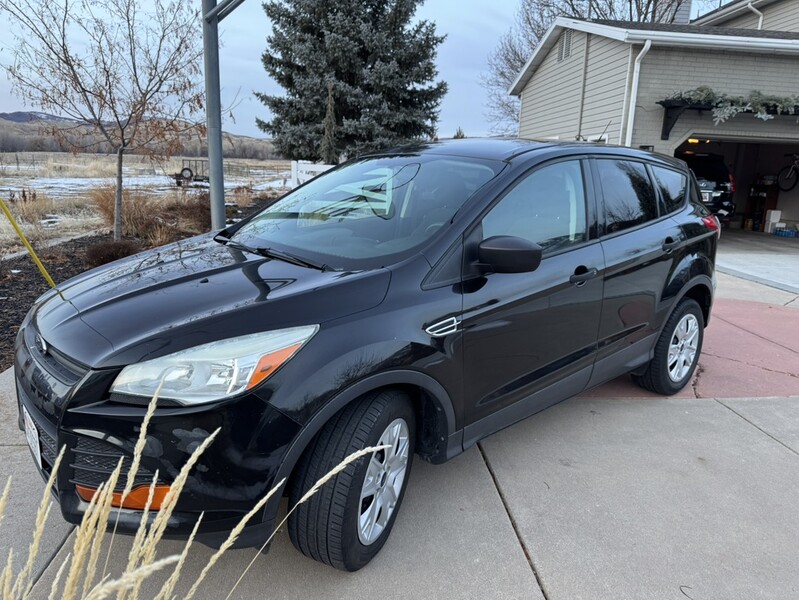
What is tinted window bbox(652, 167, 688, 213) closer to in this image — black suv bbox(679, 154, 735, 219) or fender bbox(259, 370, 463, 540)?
fender bbox(259, 370, 463, 540)

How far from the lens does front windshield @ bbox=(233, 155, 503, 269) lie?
108 inches

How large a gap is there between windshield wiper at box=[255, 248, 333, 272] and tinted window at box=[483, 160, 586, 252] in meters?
0.79

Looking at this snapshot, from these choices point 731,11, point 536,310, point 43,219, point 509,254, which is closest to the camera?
point 509,254

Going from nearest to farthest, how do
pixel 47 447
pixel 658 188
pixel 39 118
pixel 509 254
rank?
pixel 47 447
pixel 509 254
pixel 658 188
pixel 39 118

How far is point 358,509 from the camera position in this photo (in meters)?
2.19

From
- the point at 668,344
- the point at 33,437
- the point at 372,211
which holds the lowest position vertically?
the point at 668,344

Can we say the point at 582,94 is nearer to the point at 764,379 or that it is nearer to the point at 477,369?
the point at 764,379

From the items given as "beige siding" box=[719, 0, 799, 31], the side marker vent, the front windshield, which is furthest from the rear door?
"beige siding" box=[719, 0, 799, 31]

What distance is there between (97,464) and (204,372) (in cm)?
47

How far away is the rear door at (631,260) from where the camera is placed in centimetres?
343

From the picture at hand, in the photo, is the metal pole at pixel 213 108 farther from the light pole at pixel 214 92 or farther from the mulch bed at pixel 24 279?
the mulch bed at pixel 24 279

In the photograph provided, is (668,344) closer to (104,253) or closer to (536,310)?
(536,310)

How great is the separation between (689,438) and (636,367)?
1.79 ft

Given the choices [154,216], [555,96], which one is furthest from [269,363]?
[555,96]
